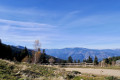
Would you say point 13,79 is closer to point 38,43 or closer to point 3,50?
point 38,43

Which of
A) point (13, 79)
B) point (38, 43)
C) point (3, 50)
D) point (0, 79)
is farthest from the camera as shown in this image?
point (3, 50)

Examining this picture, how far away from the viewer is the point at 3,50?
228ft

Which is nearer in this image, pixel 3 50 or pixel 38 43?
pixel 38 43

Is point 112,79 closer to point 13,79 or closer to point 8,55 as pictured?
point 13,79

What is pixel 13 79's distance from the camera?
738 cm

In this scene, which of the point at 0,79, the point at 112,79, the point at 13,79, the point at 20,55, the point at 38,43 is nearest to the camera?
the point at 0,79

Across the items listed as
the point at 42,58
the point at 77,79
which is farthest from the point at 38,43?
the point at 77,79

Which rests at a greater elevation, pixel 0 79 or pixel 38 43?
pixel 38 43

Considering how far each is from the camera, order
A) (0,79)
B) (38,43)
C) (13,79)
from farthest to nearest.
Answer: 1. (38,43)
2. (13,79)
3. (0,79)

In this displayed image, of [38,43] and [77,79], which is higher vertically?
[38,43]

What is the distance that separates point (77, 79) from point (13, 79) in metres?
5.85

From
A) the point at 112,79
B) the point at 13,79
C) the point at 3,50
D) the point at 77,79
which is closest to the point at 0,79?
the point at 13,79

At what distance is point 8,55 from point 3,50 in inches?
172

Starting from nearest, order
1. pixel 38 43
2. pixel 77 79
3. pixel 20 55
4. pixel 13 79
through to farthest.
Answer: pixel 13 79, pixel 77 79, pixel 38 43, pixel 20 55
